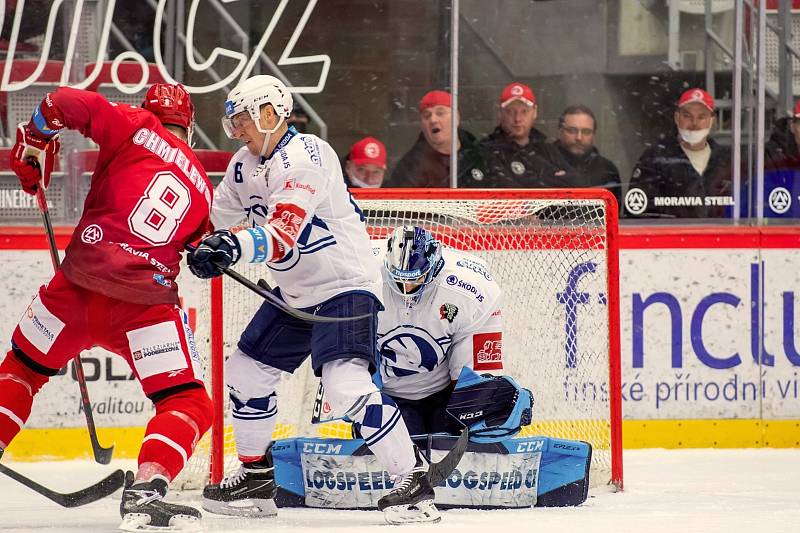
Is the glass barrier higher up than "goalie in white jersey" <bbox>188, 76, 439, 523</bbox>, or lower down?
higher up

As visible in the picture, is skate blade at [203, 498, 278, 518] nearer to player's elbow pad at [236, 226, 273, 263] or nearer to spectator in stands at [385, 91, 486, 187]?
player's elbow pad at [236, 226, 273, 263]

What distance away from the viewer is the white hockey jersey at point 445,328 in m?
3.85

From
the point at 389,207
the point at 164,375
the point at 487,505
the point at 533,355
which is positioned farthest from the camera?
the point at 533,355

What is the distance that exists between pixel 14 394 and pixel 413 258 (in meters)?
1.21

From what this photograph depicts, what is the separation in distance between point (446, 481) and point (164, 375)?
1.03 m

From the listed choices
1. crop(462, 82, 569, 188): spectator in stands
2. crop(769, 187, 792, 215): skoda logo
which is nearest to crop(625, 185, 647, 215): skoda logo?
crop(462, 82, 569, 188): spectator in stands

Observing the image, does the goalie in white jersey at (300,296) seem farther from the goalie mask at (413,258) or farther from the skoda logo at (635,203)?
the skoda logo at (635,203)

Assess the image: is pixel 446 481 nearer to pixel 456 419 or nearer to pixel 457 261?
pixel 456 419

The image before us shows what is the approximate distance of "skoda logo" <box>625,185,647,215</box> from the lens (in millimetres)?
5262

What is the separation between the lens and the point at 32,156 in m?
3.23

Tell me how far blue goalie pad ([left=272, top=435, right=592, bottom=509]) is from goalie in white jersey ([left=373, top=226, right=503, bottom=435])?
19 centimetres

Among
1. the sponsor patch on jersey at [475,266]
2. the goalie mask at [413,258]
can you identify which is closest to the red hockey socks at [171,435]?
the goalie mask at [413,258]

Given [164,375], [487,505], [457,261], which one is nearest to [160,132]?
[164,375]

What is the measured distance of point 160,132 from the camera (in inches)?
127
